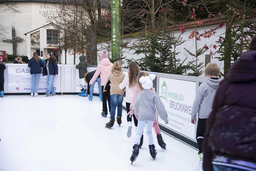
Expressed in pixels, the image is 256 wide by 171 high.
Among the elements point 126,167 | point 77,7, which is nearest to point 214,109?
point 126,167

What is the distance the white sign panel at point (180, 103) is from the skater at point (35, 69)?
7.87m

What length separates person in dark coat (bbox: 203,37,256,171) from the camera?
72.7 inches

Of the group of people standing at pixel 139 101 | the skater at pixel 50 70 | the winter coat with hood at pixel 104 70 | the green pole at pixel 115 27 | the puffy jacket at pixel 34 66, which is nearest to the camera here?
the group of people standing at pixel 139 101

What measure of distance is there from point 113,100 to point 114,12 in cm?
577

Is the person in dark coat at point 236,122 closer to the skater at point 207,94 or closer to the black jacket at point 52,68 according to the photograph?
the skater at point 207,94

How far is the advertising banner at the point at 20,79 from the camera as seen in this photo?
49.4 feet

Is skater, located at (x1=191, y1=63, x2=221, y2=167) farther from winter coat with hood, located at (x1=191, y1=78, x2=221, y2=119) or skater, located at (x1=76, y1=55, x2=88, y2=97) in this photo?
skater, located at (x1=76, y1=55, x2=88, y2=97)

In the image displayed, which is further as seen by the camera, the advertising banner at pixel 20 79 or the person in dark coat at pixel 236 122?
the advertising banner at pixel 20 79

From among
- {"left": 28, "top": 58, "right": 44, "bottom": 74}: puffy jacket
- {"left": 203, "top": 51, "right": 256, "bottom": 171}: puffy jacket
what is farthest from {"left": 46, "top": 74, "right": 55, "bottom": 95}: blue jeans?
{"left": 203, "top": 51, "right": 256, "bottom": 171}: puffy jacket

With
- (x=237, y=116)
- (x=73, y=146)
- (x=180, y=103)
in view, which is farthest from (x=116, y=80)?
(x=237, y=116)

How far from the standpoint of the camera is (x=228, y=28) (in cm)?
1044

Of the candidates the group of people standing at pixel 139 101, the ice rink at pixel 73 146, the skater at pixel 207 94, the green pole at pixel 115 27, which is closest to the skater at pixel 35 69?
the green pole at pixel 115 27

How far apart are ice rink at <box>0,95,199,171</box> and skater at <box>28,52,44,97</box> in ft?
13.0

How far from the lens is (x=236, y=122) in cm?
188
